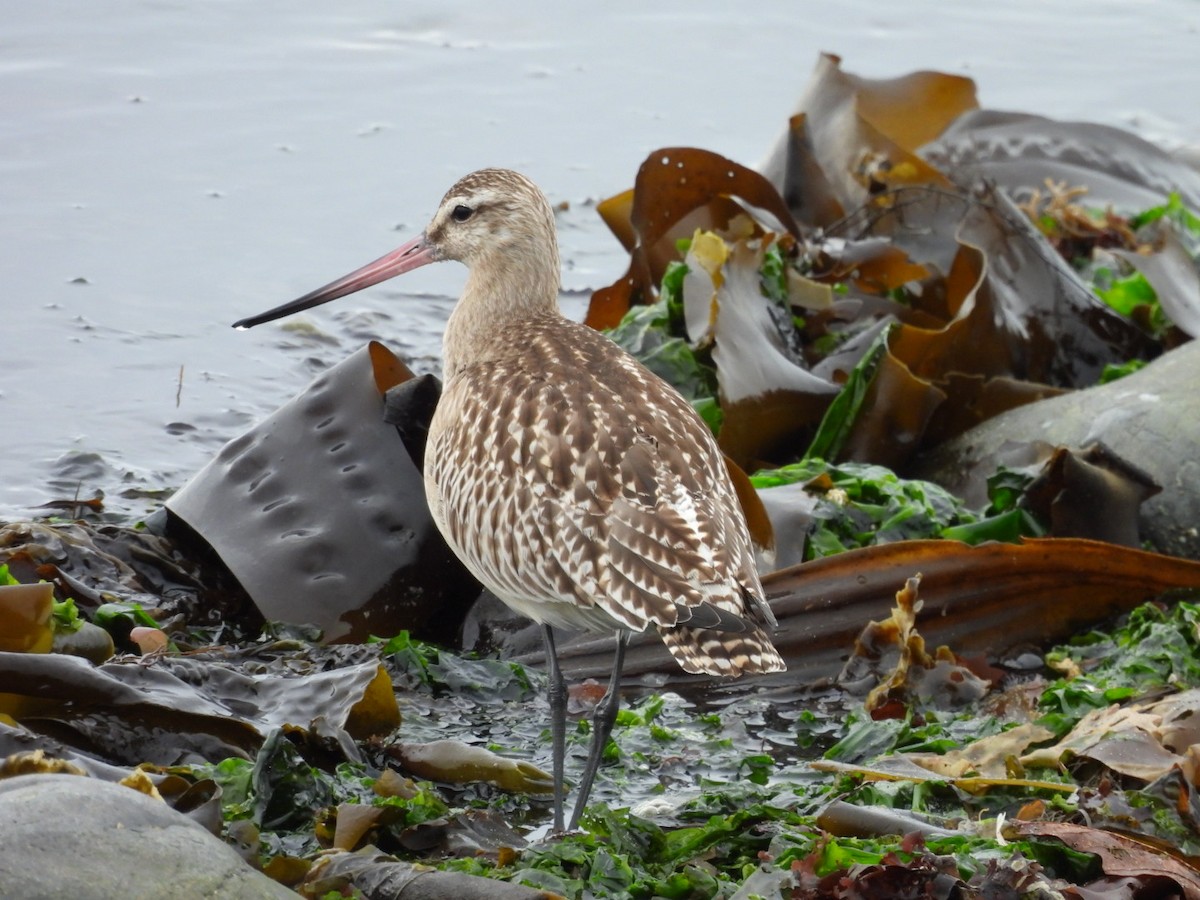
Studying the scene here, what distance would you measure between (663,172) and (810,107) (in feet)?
4.46

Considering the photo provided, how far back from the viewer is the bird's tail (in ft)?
11.3

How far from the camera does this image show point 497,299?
479 cm

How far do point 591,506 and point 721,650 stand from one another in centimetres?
44

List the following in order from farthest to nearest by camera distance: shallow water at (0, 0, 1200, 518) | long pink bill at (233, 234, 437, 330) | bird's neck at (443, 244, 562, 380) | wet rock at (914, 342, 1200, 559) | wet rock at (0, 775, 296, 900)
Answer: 1. shallow water at (0, 0, 1200, 518)
2. wet rock at (914, 342, 1200, 559)
3. long pink bill at (233, 234, 437, 330)
4. bird's neck at (443, 244, 562, 380)
5. wet rock at (0, 775, 296, 900)

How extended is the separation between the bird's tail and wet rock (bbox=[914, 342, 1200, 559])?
2059mm

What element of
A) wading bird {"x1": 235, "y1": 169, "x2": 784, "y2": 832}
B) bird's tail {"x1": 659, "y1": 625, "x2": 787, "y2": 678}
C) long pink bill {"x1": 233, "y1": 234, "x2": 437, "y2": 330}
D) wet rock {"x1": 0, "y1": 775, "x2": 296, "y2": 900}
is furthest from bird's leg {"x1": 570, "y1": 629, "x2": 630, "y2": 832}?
long pink bill {"x1": 233, "y1": 234, "x2": 437, "y2": 330}

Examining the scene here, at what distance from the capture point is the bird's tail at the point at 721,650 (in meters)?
3.45

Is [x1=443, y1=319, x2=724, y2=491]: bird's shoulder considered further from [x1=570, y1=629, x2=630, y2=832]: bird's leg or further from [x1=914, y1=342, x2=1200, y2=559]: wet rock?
[x1=914, y1=342, x2=1200, y2=559]: wet rock

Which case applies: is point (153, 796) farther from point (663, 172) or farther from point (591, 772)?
point (663, 172)

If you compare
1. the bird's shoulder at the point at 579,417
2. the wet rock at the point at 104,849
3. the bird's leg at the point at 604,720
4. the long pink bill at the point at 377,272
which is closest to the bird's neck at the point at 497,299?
the long pink bill at the point at 377,272

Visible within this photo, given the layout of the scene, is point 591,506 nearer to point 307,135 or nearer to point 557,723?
point 557,723

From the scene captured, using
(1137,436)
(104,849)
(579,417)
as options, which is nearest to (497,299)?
(579,417)

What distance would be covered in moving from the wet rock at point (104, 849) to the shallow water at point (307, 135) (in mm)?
2797

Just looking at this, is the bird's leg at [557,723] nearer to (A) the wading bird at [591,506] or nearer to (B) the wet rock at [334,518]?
(A) the wading bird at [591,506]
